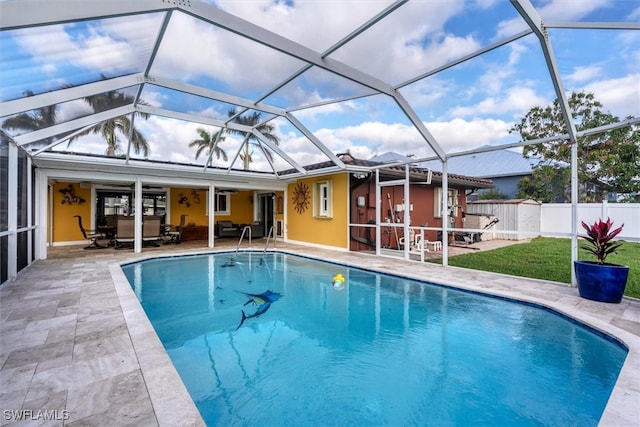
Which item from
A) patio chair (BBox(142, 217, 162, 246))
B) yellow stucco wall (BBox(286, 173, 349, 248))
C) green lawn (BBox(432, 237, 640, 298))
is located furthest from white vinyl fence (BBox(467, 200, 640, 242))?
patio chair (BBox(142, 217, 162, 246))

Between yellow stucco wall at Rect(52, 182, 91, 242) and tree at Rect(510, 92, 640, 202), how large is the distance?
634 inches

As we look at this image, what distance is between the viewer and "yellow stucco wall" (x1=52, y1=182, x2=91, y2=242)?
1142 cm

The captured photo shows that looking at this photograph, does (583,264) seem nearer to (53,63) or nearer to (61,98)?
(53,63)

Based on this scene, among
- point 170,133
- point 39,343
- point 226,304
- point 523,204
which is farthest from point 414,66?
point 523,204

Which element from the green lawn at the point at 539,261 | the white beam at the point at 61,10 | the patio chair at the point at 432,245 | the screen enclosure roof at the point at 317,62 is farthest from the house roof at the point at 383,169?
the white beam at the point at 61,10

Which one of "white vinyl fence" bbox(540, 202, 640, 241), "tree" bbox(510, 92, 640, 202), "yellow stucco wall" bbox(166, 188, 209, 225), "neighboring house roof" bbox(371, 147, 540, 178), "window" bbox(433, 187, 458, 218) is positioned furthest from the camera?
"neighboring house roof" bbox(371, 147, 540, 178)

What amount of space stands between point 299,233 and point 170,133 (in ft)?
19.4

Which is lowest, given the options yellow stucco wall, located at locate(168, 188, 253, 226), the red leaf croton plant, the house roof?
the red leaf croton plant

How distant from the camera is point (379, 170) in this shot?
9.51 meters

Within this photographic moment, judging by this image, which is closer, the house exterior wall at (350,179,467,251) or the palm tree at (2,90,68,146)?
the palm tree at (2,90,68,146)

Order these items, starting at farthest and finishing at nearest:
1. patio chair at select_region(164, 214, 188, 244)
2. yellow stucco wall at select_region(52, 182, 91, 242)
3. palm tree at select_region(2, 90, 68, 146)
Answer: patio chair at select_region(164, 214, 188, 244)
yellow stucco wall at select_region(52, 182, 91, 242)
palm tree at select_region(2, 90, 68, 146)

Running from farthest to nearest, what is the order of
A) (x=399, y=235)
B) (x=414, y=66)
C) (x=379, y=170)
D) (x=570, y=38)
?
(x=399, y=235) → (x=379, y=170) → (x=414, y=66) → (x=570, y=38)

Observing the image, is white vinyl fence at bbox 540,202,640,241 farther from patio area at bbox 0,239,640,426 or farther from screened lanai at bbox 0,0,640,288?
patio area at bbox 0,239,640,426

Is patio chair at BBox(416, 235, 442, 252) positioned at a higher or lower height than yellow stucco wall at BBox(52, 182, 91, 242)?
lower
